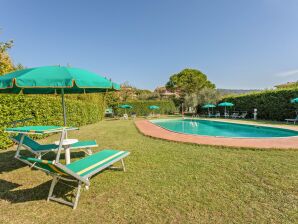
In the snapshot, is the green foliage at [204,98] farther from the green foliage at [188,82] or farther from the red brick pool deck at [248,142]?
the red brick pool deck at [248,142]

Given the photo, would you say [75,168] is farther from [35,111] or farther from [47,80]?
[35,111]

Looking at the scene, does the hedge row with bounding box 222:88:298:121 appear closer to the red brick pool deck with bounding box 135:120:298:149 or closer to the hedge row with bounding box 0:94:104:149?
the red brick pool deck with bounding box 135:120:298:149

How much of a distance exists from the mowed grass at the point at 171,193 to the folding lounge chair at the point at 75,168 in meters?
0.29

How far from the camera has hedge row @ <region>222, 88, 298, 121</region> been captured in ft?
56.6

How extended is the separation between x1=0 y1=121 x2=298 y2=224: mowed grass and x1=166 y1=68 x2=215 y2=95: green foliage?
38998 millimetres

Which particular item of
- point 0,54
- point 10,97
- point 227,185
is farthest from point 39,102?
point 227,185

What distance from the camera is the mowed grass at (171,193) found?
2.60 m

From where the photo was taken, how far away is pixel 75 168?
3129 mm

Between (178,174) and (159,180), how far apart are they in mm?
577

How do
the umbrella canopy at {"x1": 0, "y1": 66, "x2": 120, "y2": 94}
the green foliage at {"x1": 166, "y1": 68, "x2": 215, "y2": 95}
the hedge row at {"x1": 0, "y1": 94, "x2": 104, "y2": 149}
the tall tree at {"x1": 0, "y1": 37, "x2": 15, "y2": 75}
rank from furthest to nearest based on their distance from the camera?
the green foliage at {"x1": 166, "y1": 68, "x2": 215, "y2": 95} → the tall tree at {"x1": 0, "y1": 37, "x2": 15, "y2": 75} → the hedge row at {"x1": 0, "y1": 94, "x2": 104, "y2": 149} → the umbrella canopy at {"x1": 0, "y1": 66, "x2": 120, "y2": 94}

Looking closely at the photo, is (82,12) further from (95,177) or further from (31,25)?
(95,177)

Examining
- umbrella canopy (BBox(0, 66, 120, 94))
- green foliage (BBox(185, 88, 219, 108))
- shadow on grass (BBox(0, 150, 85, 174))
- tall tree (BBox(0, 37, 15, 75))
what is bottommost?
shadow on grass (BBox(0, 150, 85, 174))

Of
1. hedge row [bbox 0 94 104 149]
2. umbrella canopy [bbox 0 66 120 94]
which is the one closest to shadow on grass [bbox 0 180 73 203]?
umbrella canopy [bbox 0 66 120 94]

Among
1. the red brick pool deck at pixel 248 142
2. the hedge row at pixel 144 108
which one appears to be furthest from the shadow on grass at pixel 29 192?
the hedge row at pixel 144 108
